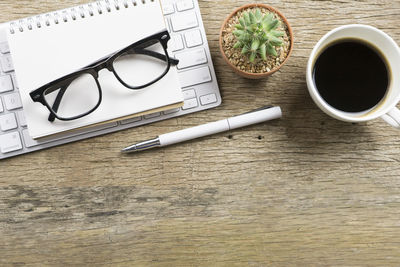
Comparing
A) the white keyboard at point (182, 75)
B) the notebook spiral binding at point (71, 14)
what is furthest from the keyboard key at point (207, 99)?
the notebook spiral binding at point (71, 14)

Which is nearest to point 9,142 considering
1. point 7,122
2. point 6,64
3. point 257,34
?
point 7,122

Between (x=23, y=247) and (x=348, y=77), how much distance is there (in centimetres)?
70

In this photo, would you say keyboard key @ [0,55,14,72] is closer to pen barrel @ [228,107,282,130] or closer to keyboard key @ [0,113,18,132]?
keyboard key @ [0,113,18,132]

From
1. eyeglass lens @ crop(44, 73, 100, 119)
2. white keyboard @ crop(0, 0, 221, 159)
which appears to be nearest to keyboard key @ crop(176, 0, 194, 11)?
white keyboard @ crop(0, 0, 221, 159)

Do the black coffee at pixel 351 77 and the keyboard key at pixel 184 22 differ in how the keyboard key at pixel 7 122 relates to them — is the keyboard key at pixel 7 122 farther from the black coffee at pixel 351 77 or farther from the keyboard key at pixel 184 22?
the black coffee at pixel 351 77

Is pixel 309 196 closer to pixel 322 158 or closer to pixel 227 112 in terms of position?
pixel 322 158

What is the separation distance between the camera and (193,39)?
751mm

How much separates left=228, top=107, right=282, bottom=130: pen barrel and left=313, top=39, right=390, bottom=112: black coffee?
9 cm

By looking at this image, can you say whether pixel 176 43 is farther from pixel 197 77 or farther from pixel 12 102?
pixel 12 102

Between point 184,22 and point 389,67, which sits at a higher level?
point 184,22

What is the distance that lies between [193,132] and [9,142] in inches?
13.7

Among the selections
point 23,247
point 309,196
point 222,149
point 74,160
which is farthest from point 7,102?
point 309,196

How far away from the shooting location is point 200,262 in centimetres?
76

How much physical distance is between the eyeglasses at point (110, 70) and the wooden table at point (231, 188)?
0.08m
